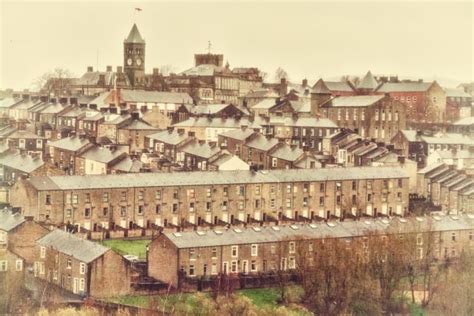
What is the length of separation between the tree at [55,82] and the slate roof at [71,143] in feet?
89.1

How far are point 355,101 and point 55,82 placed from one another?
37.8 m

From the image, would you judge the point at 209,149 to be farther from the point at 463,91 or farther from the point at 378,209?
the point at 463,91

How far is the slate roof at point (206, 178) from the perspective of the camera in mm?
43094

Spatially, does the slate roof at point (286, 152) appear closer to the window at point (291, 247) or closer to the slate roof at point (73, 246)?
the window at point (291, 247)

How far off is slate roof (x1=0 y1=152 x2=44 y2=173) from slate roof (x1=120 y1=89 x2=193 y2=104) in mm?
24758

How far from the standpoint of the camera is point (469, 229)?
134 ft

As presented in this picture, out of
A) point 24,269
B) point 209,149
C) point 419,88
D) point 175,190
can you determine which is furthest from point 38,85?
point 24,269

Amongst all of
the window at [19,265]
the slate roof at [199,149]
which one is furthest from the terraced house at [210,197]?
the window at [19,265]

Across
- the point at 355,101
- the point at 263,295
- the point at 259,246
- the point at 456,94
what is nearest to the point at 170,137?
the point at 355,101

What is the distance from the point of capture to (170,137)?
5891cm

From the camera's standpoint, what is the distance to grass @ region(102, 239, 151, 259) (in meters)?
39.4

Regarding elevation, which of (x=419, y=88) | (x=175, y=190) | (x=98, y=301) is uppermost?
(x=419, y=88)

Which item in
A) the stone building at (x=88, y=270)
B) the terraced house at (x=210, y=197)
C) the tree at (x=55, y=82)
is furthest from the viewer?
the tree at (x=55, y=82)

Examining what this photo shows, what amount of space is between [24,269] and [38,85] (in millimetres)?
72394
